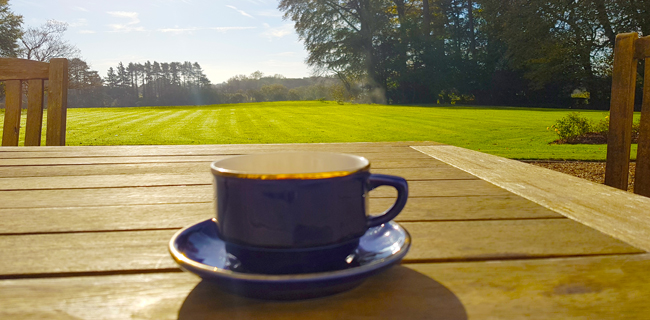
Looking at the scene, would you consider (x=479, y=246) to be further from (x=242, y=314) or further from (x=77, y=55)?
(x=77, y=55)

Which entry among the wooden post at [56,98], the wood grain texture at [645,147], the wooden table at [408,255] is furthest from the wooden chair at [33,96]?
the wood grain texture at [645,147]

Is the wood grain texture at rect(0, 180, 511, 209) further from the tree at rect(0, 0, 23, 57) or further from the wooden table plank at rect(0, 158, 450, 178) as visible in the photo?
the tree at rect(0, 0, 23, 57)

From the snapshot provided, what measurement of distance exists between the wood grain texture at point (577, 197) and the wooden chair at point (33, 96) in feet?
6.45

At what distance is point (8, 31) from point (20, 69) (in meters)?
29.4

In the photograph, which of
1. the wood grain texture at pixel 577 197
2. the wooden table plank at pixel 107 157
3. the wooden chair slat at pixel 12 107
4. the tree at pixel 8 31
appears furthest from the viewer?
the tree at pixel 8 31

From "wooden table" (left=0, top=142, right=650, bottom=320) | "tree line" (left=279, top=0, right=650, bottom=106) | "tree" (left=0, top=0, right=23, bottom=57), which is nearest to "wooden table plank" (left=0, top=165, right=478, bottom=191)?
"wooden table" (left=0, top=142, right=650, bottom=320)

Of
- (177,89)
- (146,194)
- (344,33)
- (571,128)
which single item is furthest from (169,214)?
(177,89)

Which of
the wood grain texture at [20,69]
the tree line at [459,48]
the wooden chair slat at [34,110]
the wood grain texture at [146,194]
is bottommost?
the wood grain texture at [146,194]

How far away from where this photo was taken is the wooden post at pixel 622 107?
196cm

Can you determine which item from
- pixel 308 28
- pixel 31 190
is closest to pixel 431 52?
pixel 308 28

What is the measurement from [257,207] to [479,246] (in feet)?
1.10

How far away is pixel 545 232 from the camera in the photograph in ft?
2.16

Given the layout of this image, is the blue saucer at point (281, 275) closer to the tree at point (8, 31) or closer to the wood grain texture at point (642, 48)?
the wood grain texture at point (642, 48)

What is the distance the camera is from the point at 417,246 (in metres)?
0.60
